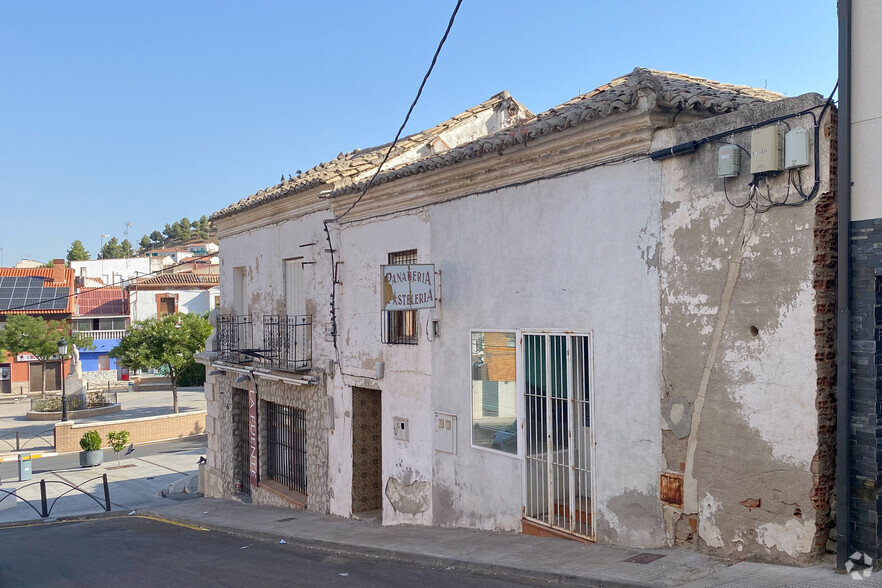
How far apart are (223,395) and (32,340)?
26432 millimetres

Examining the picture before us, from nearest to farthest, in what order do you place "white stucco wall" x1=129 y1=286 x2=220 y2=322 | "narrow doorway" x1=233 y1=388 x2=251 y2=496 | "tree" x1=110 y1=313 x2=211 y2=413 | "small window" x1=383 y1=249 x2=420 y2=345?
"small window" x1=383 y1=249 x2=420 y2=345
"narrow doorway" x1=233 y1=388 x2=251 y2=496
"tree" x1=110 y1=313 x2=211 y2=413
"white stucco wall" x1=129 y1=286 x2=220 y2=322

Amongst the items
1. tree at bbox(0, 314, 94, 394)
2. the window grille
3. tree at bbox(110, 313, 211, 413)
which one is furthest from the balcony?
tree at bbox(0, 314, 94, 394)

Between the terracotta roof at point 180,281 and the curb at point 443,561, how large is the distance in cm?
4143

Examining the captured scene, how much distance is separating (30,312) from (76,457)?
820 inches

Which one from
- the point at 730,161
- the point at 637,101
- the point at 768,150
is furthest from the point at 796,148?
the point at 637,101

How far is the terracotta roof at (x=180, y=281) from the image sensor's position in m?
51.1

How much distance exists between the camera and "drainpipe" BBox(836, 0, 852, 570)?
5.37 metres

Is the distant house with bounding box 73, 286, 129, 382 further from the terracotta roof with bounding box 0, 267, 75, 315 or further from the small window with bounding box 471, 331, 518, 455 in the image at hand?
the small window with bounding box 471, 331, 518, 455

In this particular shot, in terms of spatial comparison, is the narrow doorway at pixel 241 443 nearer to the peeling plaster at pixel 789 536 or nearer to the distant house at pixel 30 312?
the peeling plaster at pixel 789 536

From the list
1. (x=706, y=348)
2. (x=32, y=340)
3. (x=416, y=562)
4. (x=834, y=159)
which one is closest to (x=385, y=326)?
(x=416, y=562)

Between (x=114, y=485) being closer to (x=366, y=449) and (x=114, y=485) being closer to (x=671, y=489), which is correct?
(x=366, y=449)

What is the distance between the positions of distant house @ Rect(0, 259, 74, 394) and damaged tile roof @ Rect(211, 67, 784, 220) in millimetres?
36429

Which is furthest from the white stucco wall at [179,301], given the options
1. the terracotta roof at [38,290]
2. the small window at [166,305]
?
the terracotta roof at [38,290]

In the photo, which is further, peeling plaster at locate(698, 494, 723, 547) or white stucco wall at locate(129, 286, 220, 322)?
white stucco wall at locate(129, 286, 220, 322)
